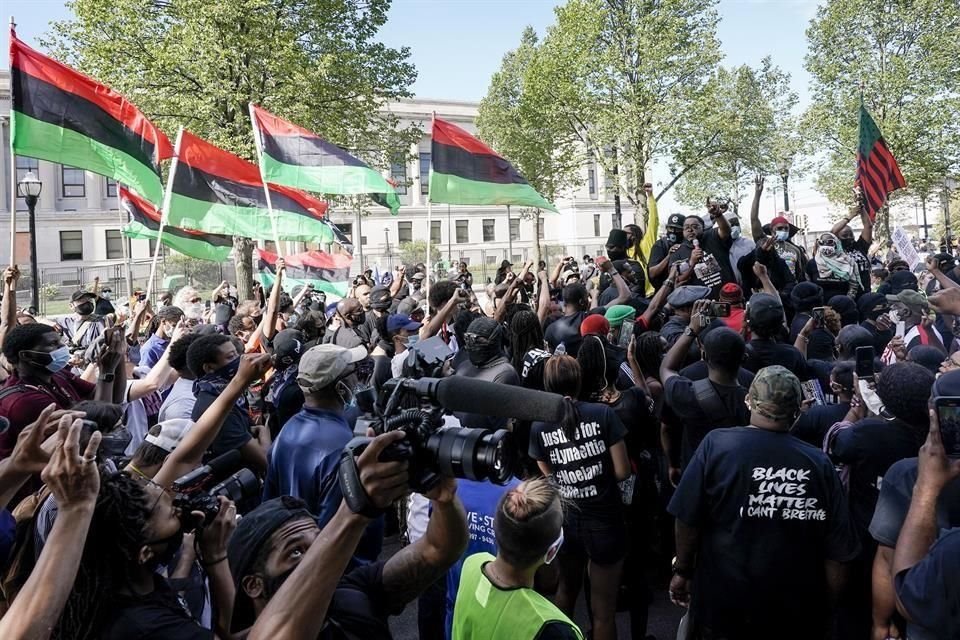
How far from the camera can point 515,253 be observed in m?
62.1

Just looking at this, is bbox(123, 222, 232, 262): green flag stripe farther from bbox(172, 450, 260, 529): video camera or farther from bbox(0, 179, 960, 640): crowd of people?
bbox(172, 450, 260, 529): video camera

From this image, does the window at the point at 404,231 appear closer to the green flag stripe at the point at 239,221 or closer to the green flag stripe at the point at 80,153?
the green flag stripe at the point at 239,221

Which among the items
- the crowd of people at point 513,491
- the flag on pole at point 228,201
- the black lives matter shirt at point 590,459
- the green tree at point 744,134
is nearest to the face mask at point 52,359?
the crowd of people at point 513,491

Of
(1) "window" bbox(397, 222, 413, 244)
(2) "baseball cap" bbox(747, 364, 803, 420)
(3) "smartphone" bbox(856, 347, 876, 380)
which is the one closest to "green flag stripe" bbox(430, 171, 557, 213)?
(3) "smartphone" bbox(856, 347, 876, 380)

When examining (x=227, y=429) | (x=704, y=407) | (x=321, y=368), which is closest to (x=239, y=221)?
(x=227, y=429)

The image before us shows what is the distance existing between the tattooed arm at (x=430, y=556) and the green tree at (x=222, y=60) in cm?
1769

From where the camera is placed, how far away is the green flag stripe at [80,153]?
6.84m

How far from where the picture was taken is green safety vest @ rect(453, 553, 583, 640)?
2279 millimetres

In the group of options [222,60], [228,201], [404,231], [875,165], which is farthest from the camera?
[404,231]

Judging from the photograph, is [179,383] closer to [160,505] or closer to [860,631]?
[160,505]

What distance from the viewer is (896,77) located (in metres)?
28.2

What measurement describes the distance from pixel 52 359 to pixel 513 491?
3033 millimetres

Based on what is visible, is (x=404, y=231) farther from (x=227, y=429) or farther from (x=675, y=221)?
(x=227, y=429)

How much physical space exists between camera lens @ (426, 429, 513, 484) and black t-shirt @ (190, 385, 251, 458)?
9.19ft
